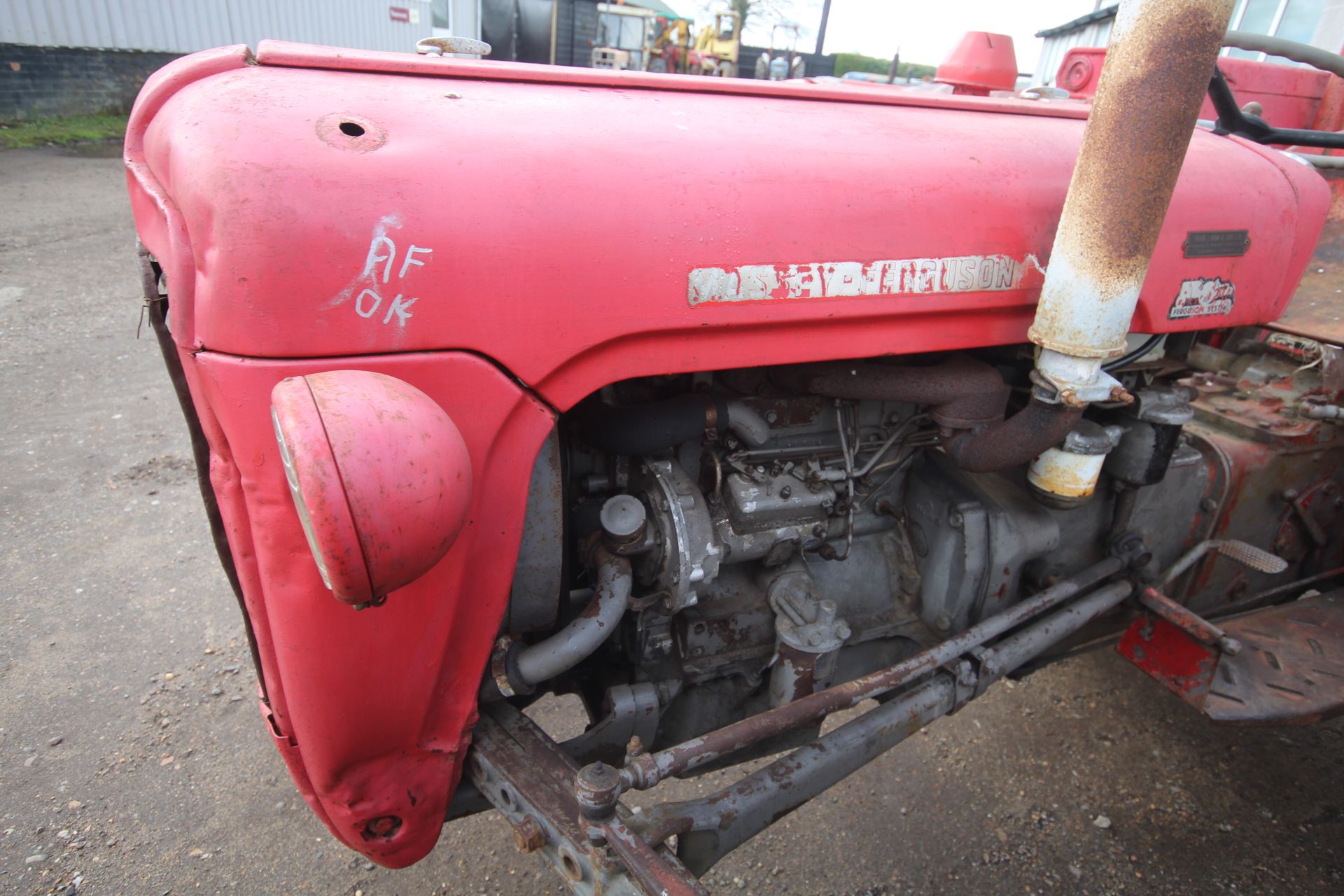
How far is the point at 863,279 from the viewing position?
1.38m

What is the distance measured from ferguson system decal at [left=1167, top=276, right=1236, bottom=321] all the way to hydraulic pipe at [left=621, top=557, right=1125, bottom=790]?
0.68m

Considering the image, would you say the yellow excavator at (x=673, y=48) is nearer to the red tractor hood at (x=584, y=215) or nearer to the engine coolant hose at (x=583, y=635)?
the red tractor hood at (x=584, y=215)

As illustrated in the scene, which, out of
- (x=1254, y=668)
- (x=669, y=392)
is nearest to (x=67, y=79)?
(x=669, y=392)

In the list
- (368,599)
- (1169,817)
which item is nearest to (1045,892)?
(1169,817)

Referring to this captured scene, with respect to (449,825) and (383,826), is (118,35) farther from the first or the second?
(383,826)

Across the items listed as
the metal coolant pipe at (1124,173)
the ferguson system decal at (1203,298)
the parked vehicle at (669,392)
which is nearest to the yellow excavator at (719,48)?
the parked vehicle at (669,392)

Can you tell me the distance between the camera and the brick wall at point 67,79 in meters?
9.59

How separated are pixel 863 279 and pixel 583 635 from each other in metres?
0.77

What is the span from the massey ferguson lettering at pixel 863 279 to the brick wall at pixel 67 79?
11284mm

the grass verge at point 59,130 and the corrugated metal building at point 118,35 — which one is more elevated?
the corrugated metal building at point 118,35

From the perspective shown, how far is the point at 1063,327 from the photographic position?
4.76ft

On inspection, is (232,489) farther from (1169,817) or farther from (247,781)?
(1169,817)

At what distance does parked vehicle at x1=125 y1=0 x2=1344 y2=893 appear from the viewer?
107 centimetres

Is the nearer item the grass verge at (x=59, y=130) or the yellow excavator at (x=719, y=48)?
the grass verge at (x=59, y=130)
